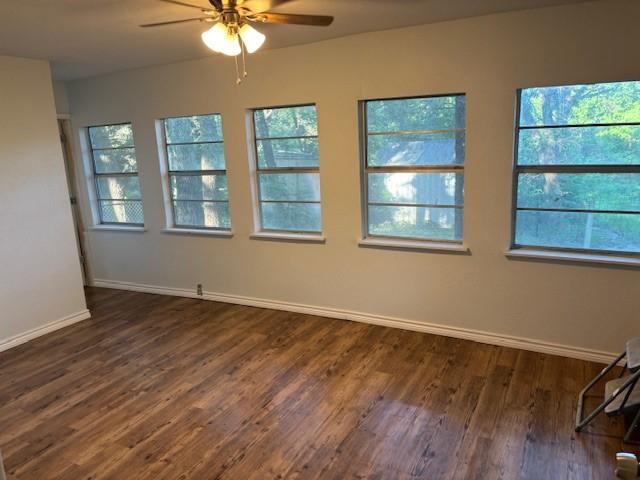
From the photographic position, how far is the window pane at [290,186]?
4.20 m

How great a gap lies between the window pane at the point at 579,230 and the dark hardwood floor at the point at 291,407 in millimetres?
871

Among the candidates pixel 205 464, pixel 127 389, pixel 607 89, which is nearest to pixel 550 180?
pixel 607 89

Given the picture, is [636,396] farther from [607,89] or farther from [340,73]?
[340,73]

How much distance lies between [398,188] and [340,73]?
3.57ft

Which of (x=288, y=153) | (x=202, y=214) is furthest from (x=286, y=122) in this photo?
(x=202, y=214)

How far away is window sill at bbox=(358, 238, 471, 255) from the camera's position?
11.8 feet

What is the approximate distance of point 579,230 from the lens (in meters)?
3.22

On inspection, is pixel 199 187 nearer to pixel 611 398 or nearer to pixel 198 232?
pixel 198 232

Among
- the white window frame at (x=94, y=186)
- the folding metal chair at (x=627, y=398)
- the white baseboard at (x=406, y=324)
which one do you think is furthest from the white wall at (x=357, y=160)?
the folding metal chair at (x=627, y=398)

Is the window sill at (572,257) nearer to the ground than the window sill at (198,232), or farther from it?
nearer to the ground

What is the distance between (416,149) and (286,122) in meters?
1.28

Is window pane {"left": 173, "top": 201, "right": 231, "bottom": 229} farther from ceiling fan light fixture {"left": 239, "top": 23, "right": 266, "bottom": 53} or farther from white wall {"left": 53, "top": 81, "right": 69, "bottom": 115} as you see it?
ceiling fan light fixture {"left": 239, "top": 23, "right": 266, "bottom": 53}

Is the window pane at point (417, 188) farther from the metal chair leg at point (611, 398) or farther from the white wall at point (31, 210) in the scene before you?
the white wall at point (31, 210)

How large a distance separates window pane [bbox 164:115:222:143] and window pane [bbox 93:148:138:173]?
1.95ft
